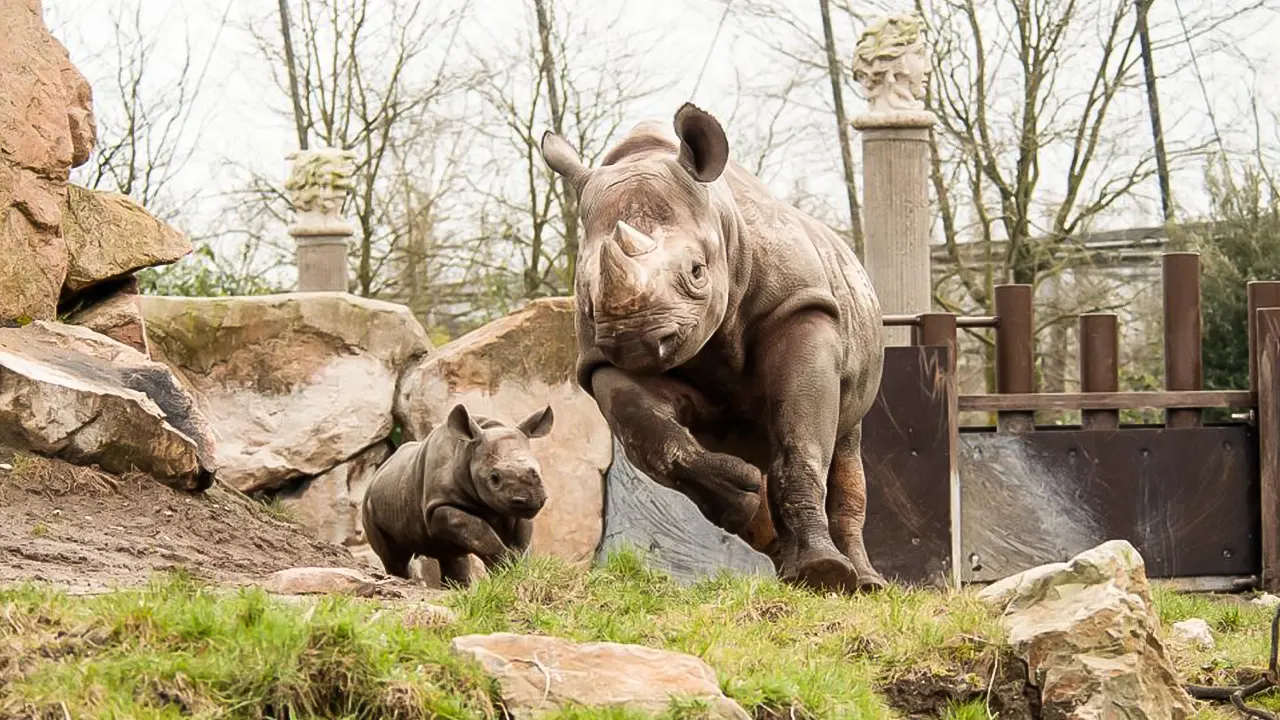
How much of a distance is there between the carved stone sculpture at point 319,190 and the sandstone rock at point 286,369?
3849 millimetres

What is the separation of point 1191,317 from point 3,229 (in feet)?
22.3

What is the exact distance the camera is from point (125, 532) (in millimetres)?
6656

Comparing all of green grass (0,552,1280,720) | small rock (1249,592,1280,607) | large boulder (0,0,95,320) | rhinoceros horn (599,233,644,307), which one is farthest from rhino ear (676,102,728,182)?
small rock (1249,592,1280,607)

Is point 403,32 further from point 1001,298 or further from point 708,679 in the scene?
point 708,679

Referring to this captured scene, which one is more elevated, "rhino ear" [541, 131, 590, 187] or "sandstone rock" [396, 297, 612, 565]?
"rhino ear" [541, 131, 590, 187]

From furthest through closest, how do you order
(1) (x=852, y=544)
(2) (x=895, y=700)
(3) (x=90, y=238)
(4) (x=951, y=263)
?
(4) (x=951, y=263) → (3) (x=90, y=238) → (1) (x=852, y=544) → (2) (x=895, y=700)

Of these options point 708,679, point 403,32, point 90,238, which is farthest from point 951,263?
point 708,679

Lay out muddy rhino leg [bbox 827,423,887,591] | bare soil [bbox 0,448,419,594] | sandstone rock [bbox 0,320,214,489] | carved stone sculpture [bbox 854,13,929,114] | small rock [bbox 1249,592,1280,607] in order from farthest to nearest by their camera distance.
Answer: carved stone sculpture [bbox 854,13,929,114], small rock [bbox 1249,592,1280,607], sandstone rock [bbox 0,320,214,489], muddy rhino leg [bbox 827,423,887,591], bare soil [bbox 0,448,419,594]

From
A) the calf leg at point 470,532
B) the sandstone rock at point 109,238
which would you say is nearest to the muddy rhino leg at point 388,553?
the calf leg at point 470,532

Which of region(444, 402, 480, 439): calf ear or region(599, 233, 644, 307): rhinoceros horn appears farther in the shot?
region(444, 402, 480, 439): calf ear

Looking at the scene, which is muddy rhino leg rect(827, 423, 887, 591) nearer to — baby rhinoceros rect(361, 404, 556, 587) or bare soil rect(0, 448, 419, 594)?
bare soil rect(0, 448, 419, 594)

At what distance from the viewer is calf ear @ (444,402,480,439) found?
8883 millimetres

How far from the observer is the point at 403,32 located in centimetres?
2055

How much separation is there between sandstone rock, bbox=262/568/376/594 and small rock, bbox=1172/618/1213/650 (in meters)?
2.74
